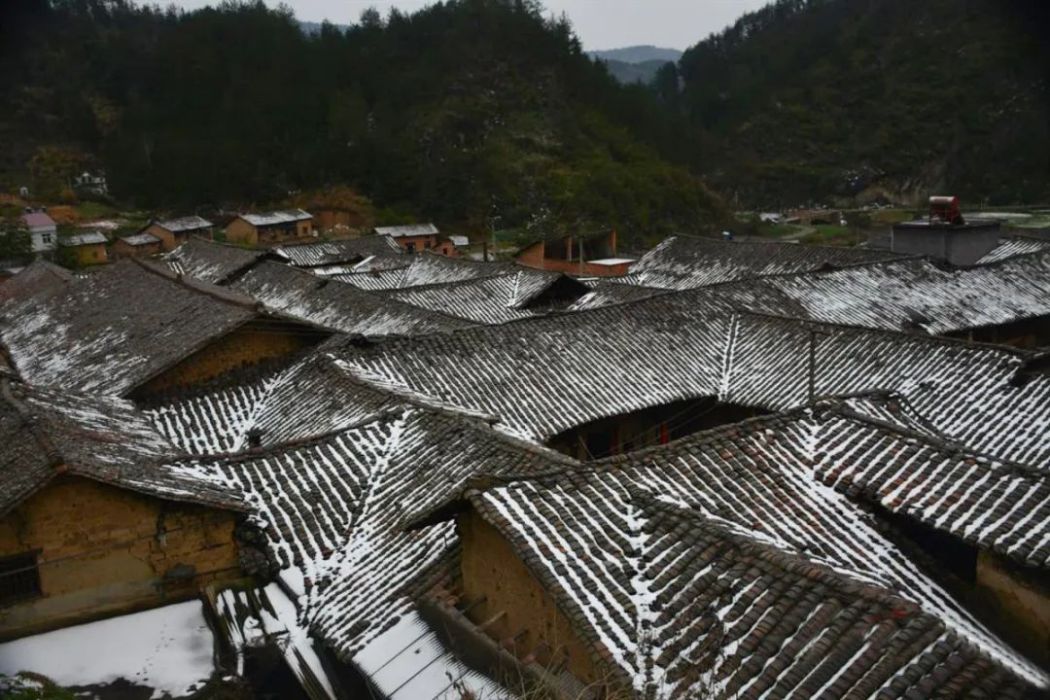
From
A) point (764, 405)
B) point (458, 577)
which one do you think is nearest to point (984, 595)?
point (458, 577)

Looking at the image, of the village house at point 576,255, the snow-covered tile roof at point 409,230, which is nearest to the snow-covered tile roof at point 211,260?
the village house at point 576,255

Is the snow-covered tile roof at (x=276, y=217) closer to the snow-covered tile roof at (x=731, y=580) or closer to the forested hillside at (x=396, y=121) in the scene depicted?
the forested hillside at (x=396, y=121)

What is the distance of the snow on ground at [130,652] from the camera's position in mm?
8273

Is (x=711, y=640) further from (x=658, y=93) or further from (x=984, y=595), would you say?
(x=658, y=93)

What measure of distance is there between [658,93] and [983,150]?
387ft

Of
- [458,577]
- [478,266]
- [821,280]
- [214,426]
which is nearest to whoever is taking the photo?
[458,577]

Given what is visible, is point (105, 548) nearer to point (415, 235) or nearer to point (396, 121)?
point (415, 235)

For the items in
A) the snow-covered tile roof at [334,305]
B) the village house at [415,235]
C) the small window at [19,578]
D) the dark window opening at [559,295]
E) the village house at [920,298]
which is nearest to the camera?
the small window at [19,578]

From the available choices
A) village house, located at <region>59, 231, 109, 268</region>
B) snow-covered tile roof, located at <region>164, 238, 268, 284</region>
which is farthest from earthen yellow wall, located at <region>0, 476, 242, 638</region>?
village house, located at <region>59, 231, 109, 268</region>

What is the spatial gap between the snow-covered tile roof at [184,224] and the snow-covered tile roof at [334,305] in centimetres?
3656

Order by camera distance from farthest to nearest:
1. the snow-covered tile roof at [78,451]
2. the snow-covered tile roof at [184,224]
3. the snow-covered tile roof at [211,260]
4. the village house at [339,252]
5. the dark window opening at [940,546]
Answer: the snow-covered tile roof at [184,224], the village house at [339,252], the snow-covered tile roof at [211,260], the snow-covered tile roof at [78,451], the dark window opening at [940,546]

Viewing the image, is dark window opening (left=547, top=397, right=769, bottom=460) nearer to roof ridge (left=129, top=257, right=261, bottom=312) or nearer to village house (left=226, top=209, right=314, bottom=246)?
roof ridge (left=129, top=257, right=261, bottom=312)

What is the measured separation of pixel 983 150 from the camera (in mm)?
6719

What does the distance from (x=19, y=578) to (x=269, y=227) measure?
6123 cm
